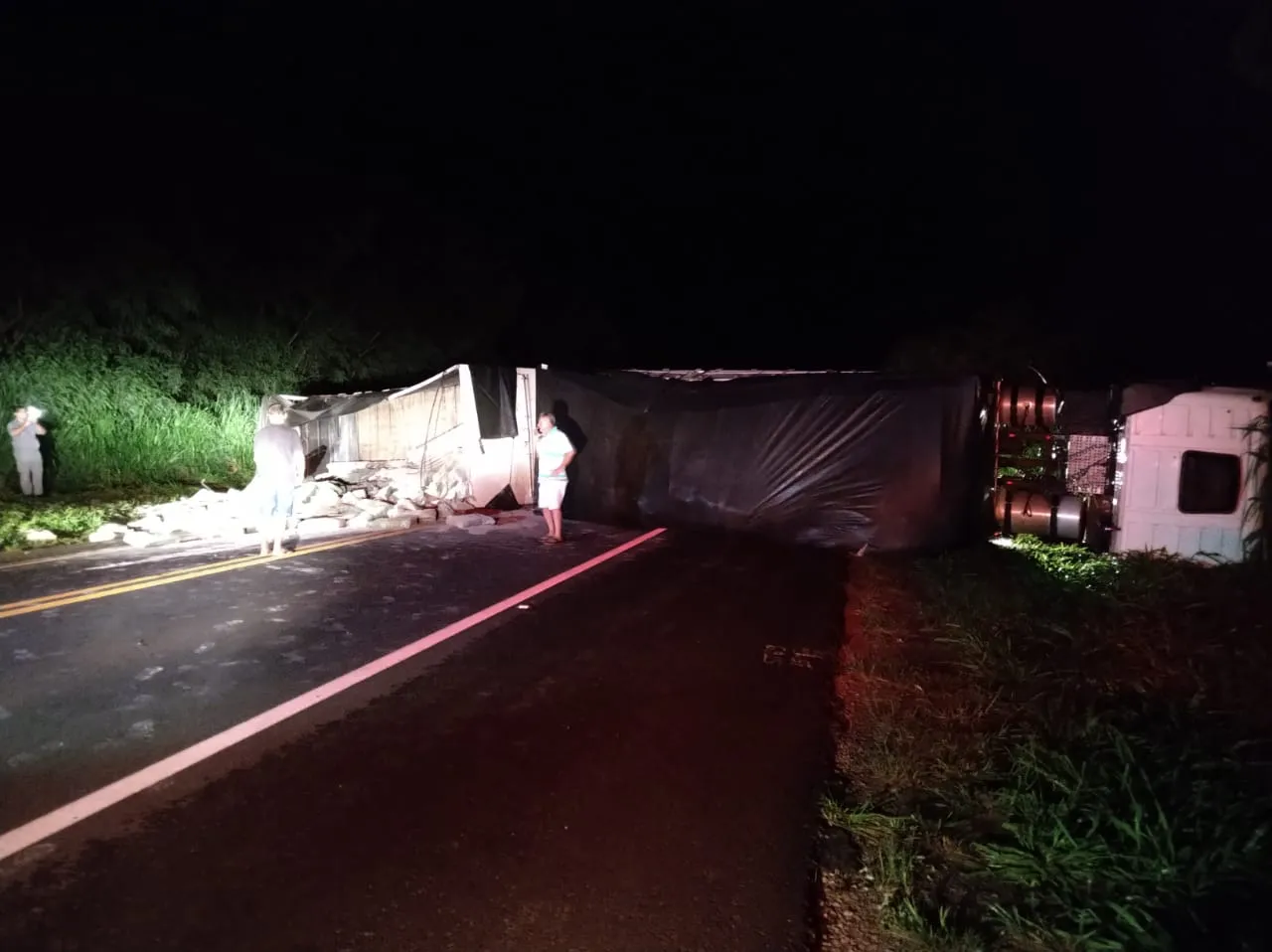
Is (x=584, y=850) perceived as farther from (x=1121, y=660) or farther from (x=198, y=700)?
(x=1121, y=660)

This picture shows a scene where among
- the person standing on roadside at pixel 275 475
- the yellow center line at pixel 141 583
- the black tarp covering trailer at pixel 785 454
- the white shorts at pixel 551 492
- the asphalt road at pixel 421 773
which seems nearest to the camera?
the asphalt road at pixel 421 773

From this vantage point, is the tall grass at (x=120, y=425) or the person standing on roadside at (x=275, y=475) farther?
the tall grass at (x=120, y=425)

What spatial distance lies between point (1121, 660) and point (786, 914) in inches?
165

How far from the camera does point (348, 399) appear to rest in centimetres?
1467

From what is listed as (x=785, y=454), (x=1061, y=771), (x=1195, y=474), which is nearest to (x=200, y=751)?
(x=1061, y=771)

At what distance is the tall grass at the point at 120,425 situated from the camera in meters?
14.7

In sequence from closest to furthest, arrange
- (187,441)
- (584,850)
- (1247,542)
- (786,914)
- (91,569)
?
(786,914), (584,850), (91,569), (1247,542), (187,441)

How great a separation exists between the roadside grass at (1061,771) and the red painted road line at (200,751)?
287 cm

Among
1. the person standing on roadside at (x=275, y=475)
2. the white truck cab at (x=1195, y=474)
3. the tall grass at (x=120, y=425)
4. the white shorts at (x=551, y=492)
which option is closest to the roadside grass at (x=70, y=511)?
the tall grass at (x=120, y=425)

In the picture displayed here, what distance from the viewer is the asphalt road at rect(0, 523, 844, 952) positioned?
3.15 meters

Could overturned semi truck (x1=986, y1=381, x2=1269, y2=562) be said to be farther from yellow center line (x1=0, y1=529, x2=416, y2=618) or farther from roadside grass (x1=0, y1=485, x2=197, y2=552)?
roadside grass (x1=0, y1=485, x2=197, y2=552)

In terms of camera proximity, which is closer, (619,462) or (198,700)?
(198,700)

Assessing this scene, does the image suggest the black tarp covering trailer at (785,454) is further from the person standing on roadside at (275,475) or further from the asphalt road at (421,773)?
the person standing on roadside at (275,475)

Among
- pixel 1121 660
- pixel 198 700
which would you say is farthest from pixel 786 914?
pixel 1121 660
